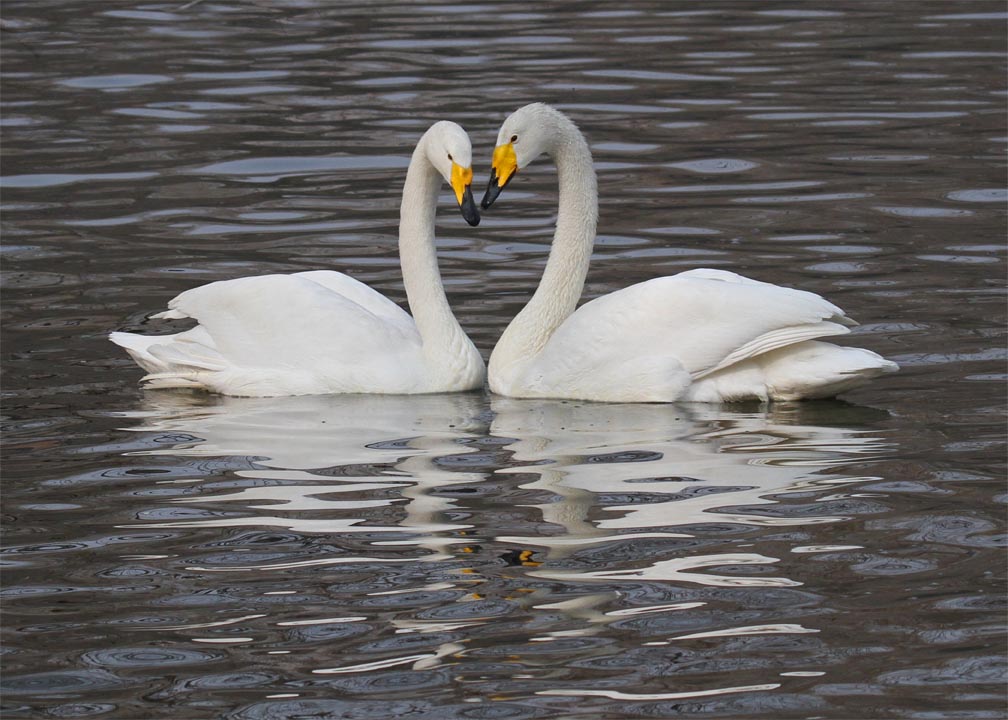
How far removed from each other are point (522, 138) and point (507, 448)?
185 centimetres

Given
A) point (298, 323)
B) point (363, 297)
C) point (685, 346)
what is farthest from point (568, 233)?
point (298, 323)

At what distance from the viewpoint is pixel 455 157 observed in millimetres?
9008

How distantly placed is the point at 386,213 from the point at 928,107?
4926mm

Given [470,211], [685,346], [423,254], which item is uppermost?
[470,211]

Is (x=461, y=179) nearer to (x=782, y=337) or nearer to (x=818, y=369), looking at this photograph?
(x=782, y=337)

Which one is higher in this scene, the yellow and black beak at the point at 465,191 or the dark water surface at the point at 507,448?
the yellow and black beak at the point at 465,191

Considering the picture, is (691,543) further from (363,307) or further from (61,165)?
(61,165)

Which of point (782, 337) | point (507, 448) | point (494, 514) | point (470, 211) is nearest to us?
point (494, 514)

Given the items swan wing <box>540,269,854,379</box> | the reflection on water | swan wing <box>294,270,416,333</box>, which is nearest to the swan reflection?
the reflection on water

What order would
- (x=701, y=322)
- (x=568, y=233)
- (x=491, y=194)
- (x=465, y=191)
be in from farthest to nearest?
1. (x=568, y=233)
2. (x=491, y=194)
3. (x=465, y=191)
4. (x=701, y=322)

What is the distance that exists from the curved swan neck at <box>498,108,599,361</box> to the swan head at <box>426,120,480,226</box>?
1.93 ft

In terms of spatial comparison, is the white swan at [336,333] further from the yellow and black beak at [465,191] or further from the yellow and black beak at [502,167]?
the yellow and black beak at [502,167]

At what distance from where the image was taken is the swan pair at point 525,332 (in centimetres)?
857

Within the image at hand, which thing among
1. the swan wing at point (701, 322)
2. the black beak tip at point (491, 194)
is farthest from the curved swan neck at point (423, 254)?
the swan wing at point (701, 322)
